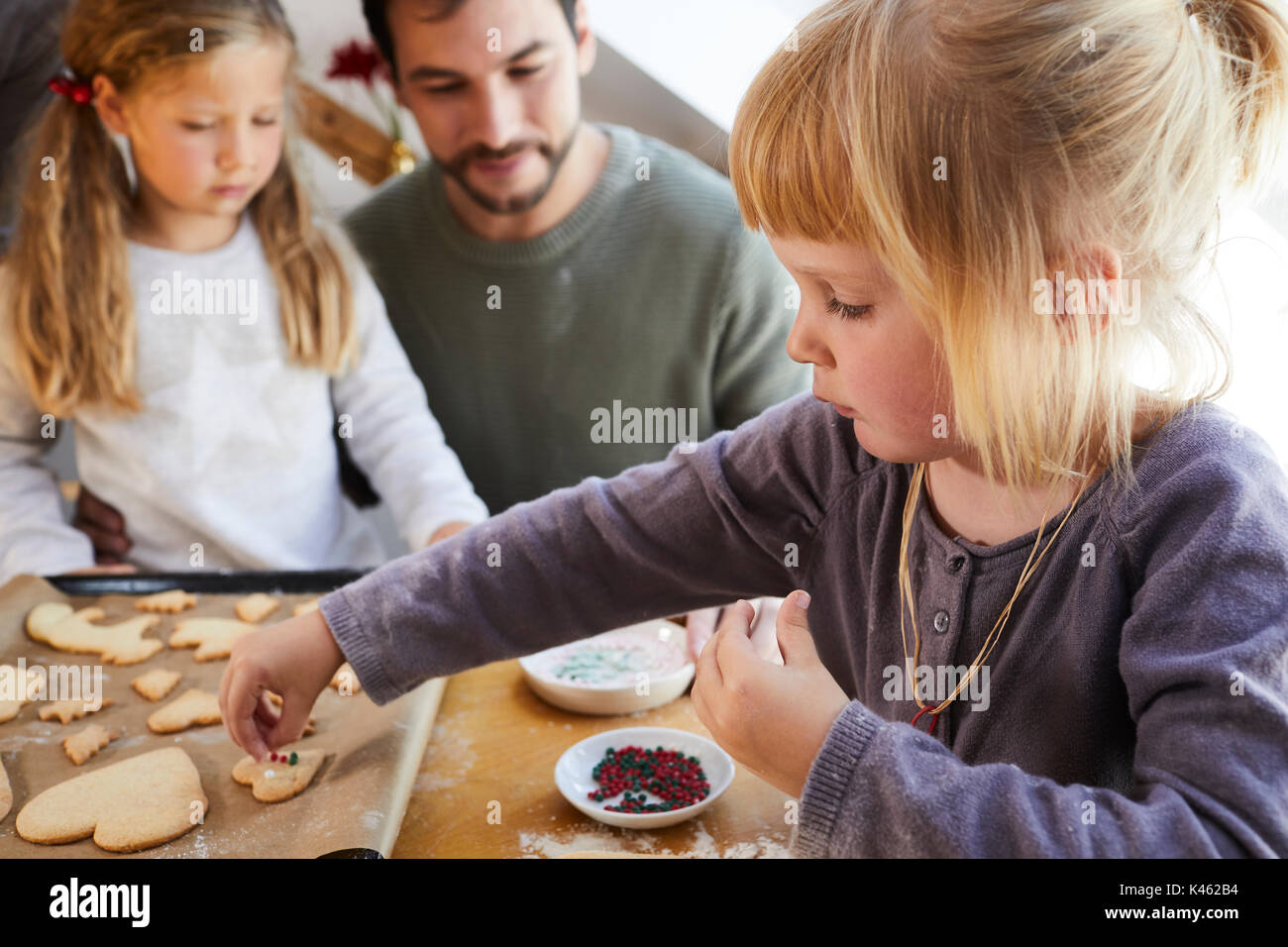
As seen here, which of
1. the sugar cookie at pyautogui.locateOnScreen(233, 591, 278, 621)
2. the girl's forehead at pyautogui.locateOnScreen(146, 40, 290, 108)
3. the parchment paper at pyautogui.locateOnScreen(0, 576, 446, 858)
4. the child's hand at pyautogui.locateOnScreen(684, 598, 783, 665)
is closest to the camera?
the parchment paper at pyautogui.locateOnScreen(0, 576, 446, 858)

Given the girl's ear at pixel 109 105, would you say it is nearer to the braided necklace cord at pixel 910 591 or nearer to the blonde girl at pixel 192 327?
the blonde girl at pixel 192 327

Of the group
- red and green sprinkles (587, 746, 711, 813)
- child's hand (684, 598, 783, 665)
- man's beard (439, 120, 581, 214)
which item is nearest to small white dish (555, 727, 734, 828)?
red and green sprinkles (587, 746, 711, 813)

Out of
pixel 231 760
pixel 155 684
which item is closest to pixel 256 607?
pixel 155 684

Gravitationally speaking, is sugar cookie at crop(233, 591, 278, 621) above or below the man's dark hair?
below

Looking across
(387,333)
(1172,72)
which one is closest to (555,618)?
(1172,72)

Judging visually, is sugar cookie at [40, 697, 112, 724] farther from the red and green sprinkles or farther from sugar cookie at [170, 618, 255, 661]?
the red and green sprinkles

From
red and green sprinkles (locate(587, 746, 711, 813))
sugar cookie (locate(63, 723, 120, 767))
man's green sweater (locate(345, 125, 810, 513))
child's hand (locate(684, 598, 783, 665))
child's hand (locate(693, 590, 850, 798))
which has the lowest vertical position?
sugar cookie (locate(63, 723, 120, 767))

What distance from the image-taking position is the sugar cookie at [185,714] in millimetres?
977

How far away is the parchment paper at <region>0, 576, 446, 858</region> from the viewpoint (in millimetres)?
814

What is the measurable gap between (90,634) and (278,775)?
0.38 meters

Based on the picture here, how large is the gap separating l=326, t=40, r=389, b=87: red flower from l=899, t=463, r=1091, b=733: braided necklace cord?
4.22ft

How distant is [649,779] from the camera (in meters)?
0.89

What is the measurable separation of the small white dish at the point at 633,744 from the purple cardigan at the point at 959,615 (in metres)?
0.10
